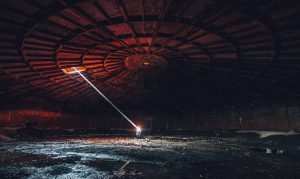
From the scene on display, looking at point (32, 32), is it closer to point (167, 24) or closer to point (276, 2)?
point (167, 24)

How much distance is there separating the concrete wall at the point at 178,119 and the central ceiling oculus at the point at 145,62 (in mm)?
12597

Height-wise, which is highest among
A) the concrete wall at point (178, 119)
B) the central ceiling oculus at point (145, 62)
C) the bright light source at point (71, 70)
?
the central ceiling oculus at point (145, 62)

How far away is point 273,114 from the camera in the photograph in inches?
778

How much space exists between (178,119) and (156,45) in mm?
18009

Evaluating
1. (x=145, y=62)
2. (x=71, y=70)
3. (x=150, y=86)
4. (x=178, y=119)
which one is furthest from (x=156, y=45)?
(x=178, y=119)

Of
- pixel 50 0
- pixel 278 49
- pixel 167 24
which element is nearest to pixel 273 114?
pixel 278 49

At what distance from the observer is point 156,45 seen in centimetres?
1195

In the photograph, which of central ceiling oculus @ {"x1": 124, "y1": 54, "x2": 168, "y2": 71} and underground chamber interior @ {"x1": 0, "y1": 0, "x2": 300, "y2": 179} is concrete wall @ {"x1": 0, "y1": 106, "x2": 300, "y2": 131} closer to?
underground chamber interior @ {"x1": 0, "y1": 0, "x2": 300, "y2": 179}

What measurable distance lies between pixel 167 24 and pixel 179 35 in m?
1.33

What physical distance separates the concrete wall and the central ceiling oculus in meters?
12.6

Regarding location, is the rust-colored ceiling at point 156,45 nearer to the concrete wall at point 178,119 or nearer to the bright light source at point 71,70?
the bright light source at point 71,70

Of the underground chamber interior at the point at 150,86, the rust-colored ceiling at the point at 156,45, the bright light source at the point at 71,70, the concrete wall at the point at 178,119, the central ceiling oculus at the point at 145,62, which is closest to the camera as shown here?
the underground chamber interior at the point at 150,86

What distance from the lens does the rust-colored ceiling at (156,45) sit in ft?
26.0

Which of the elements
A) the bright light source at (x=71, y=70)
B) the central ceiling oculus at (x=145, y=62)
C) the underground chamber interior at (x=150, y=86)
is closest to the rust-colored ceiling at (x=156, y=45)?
the underground chamber interior at (x=150, y=86)
